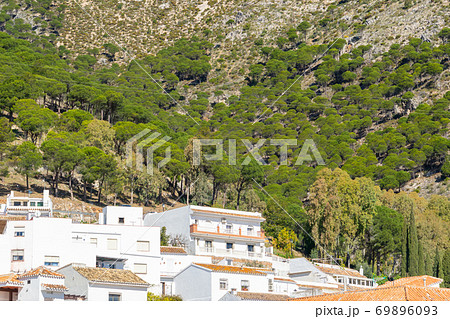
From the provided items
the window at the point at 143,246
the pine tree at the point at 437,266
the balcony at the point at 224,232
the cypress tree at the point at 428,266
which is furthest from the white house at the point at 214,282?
the pine tree at the point at 437,266

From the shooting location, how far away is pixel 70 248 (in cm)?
3938

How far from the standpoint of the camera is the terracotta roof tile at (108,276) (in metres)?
33.0

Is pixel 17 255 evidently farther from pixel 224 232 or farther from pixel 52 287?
pixel 224 232

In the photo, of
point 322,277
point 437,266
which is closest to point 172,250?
point 322,277

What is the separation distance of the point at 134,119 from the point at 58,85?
1081cm

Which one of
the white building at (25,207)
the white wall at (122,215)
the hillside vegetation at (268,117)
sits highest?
the hillside vegetation at (268,117)

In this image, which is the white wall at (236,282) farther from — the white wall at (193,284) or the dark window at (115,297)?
the dark window at (115,297)

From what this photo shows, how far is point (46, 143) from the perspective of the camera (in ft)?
212

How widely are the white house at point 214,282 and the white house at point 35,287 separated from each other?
10.3 metres

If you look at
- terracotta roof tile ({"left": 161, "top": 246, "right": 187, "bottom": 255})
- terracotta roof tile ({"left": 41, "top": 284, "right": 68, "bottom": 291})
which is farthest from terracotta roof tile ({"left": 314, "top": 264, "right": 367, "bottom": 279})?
terracotta roof tile ({"left": 41, "top": 284, "right": 68, "bottom": 291})

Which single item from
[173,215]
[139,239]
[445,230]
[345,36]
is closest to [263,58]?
[345,36]

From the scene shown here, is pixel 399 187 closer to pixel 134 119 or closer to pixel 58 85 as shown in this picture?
pixel 134 119

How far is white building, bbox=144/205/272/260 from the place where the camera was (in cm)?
5272

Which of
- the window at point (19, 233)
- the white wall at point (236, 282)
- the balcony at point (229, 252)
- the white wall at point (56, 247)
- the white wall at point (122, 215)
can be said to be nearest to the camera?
the white wall at point (56, 247)
